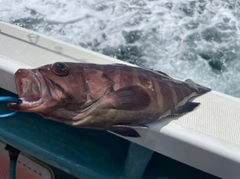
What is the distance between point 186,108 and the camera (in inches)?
62.5

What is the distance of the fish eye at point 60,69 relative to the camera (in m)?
1.27

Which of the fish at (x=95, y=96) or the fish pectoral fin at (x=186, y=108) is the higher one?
the fish at (x=95, y=96)

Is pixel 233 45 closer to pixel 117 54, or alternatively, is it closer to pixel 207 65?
pixel 207 65

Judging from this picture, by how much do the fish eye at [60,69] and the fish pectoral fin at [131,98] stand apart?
0.18 metres

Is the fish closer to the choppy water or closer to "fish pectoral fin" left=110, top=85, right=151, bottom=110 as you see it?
"fish pectoral fin" left=110, top=85, right=151, bottom=110

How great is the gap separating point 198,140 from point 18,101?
2.18 feet

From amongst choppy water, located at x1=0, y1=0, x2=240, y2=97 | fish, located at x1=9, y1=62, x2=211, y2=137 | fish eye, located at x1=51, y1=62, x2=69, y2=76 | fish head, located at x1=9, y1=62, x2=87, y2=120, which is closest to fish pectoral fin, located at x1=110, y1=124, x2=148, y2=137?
fish, located at x1=9, y1=62, x2=211, y2=137

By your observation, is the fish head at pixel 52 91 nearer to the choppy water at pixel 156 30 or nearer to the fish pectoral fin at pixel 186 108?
the fish pectoral fin at pixel 186 108

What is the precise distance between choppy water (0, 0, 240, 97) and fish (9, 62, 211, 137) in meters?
1.97

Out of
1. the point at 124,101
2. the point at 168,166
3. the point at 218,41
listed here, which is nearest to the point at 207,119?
Result: the point at 168,166

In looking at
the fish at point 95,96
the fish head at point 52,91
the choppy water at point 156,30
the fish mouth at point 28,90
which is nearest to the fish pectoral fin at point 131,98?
the fish at point 95,96

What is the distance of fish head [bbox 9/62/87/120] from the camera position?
4.00ft

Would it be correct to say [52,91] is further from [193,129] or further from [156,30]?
[156,30]

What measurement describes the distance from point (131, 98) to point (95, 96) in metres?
0.13
